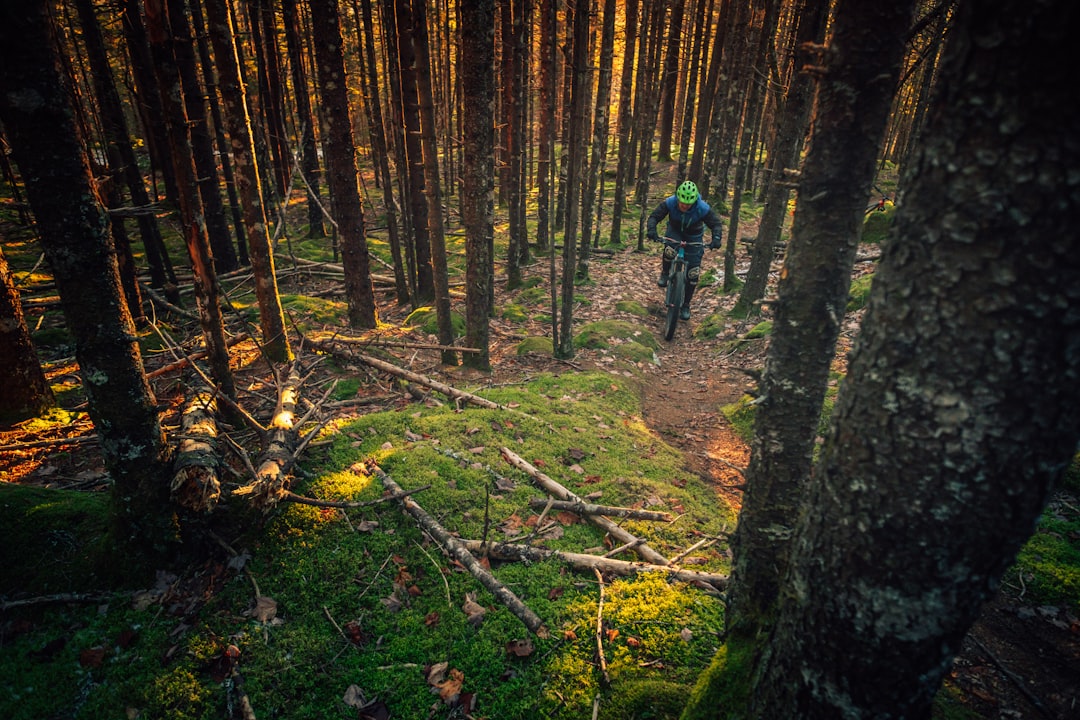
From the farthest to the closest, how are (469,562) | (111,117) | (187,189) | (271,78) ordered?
(271,78) < (111,117) < (187,189) < (469,562)

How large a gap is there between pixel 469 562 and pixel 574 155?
683 cm

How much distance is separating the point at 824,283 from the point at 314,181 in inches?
797

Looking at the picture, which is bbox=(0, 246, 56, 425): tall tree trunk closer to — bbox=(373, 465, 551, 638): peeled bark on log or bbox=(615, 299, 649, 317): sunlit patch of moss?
bbox=(373, 465, 551, 638): peeled bark on log

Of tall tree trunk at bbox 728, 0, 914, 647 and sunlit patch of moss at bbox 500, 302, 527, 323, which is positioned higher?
tall tree trunk at bbox 728, 0, 914, 647

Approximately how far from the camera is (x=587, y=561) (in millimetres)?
4469

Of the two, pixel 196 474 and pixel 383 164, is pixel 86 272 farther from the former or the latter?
pixel 383 164

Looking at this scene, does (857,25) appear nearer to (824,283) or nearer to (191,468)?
(824,283)

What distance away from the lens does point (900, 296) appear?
154 cm

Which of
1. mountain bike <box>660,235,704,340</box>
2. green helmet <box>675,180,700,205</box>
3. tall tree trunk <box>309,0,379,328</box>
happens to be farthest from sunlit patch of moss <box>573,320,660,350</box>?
tall tree trunk <box>309,0,379,328</box>

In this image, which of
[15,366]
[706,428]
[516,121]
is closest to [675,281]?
[706,428]

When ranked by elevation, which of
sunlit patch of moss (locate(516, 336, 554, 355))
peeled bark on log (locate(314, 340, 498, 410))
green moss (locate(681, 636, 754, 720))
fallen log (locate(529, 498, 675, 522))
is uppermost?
green moss (locate(681, 636, 754, 720))

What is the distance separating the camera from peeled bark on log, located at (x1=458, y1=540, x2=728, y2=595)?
14.1 ft

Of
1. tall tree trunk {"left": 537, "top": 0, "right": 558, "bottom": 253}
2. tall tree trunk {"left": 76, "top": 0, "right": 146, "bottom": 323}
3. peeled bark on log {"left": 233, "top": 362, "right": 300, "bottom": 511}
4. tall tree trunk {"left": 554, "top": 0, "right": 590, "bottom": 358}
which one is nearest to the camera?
peeled bark on log {"left": 233, "top": 362, "right": 300, "bottom": 511}

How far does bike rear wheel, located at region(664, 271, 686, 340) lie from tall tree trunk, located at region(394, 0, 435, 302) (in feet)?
18.8
